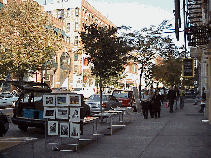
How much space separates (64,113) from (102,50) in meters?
8.83

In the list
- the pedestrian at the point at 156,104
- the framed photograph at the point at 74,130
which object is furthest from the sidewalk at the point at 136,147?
the pedestrian at the point at 156,104

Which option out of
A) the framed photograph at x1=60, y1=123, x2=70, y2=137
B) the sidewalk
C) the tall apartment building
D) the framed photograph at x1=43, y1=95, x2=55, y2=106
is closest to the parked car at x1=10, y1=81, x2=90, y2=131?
the sidewalk

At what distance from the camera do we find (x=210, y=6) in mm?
14898

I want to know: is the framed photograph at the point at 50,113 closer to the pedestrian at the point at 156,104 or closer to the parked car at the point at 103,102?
the pedestrian at the point at 156,104

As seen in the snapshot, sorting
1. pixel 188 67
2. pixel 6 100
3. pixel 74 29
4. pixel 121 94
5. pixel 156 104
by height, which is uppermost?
pixel 74 29

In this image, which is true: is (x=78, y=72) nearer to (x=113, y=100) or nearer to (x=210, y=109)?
(x=113, y=100)

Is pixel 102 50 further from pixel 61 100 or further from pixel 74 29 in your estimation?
pixel 74 29

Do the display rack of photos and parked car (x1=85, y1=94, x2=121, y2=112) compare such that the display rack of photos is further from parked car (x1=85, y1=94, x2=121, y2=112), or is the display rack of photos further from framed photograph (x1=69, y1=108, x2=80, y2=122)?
parked car (x1=85, y1=94, x2=121, y2=112)

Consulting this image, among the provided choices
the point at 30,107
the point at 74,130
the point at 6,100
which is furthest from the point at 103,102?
the point at 74,130

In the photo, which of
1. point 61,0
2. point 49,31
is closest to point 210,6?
point 49,31

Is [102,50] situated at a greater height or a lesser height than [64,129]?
greater

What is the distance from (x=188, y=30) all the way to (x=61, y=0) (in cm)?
6979

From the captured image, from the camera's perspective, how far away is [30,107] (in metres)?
14.5

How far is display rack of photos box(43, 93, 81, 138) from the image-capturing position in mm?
9680
